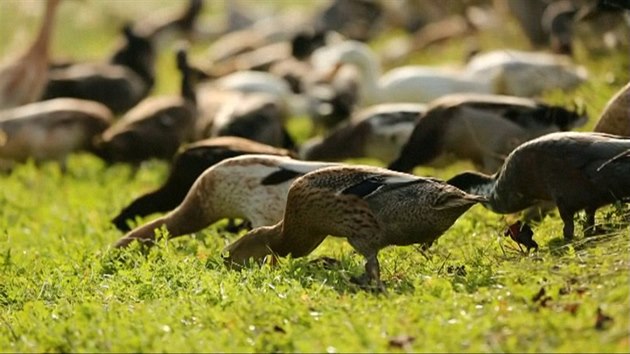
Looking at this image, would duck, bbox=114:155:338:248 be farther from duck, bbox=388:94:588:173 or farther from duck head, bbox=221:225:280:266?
duck, bbox=388:94:588:173

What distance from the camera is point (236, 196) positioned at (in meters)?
10.7

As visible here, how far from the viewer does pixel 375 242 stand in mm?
8406

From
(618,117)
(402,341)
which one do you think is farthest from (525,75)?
(402,341)

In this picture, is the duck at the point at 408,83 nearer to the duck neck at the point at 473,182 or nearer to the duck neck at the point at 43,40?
the duck neck at the point at 43,40

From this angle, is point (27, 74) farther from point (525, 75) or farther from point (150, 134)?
point (525, 75)

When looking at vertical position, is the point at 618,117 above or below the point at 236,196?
above

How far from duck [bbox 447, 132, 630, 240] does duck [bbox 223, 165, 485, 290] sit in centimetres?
53

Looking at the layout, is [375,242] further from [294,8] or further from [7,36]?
[294,8]

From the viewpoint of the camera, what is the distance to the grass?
6.58 metres

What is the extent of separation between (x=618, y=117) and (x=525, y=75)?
7.18 meters

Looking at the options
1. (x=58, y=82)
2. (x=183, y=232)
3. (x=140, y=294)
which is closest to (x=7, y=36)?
(x=58, y=82)

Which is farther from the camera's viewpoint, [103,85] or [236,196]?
[103,85]

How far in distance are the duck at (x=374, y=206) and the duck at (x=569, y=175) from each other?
0.53m

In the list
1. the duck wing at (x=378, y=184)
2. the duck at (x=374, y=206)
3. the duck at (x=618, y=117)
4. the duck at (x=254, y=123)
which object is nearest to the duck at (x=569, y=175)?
the duck at (x=374, y=206)
